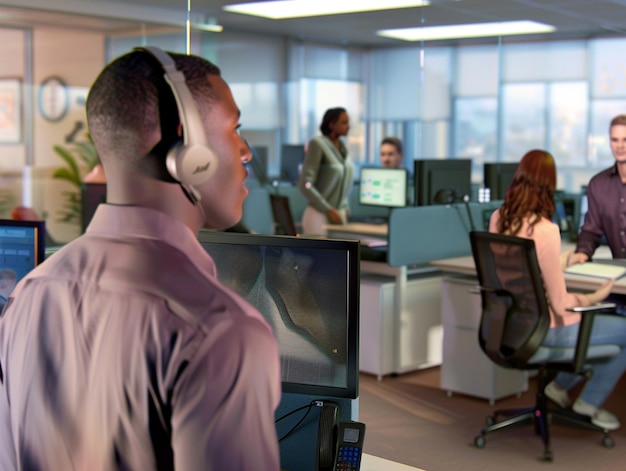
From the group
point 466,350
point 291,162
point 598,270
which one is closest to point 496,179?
point 466,350

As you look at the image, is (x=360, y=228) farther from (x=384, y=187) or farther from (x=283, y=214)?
(x=384, y=187)

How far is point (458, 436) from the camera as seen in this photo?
4.74 metres

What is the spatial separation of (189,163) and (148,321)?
156 mm

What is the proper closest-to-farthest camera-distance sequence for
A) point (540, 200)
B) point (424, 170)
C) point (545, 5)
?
1. point (540, 200)
2. point (424, 170)
3. point (545, 5)

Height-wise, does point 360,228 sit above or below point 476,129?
below

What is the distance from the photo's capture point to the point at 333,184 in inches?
291

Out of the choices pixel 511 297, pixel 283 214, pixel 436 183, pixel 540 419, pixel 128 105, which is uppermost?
pixel 128 105

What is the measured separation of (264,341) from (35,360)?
248 mm

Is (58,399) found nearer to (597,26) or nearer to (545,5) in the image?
(545,5)

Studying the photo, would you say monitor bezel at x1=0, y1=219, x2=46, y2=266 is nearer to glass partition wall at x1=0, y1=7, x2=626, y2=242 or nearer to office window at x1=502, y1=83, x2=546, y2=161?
glass partition wall at x1=0, y1=7, x2=626, y2=242

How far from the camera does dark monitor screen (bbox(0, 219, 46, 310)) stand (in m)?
2.49

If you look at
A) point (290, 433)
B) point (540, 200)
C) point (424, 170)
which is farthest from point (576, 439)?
point (290, 433)

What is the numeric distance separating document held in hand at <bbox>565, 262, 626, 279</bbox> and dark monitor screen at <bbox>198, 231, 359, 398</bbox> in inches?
118

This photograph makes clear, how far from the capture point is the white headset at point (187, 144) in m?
0.94
